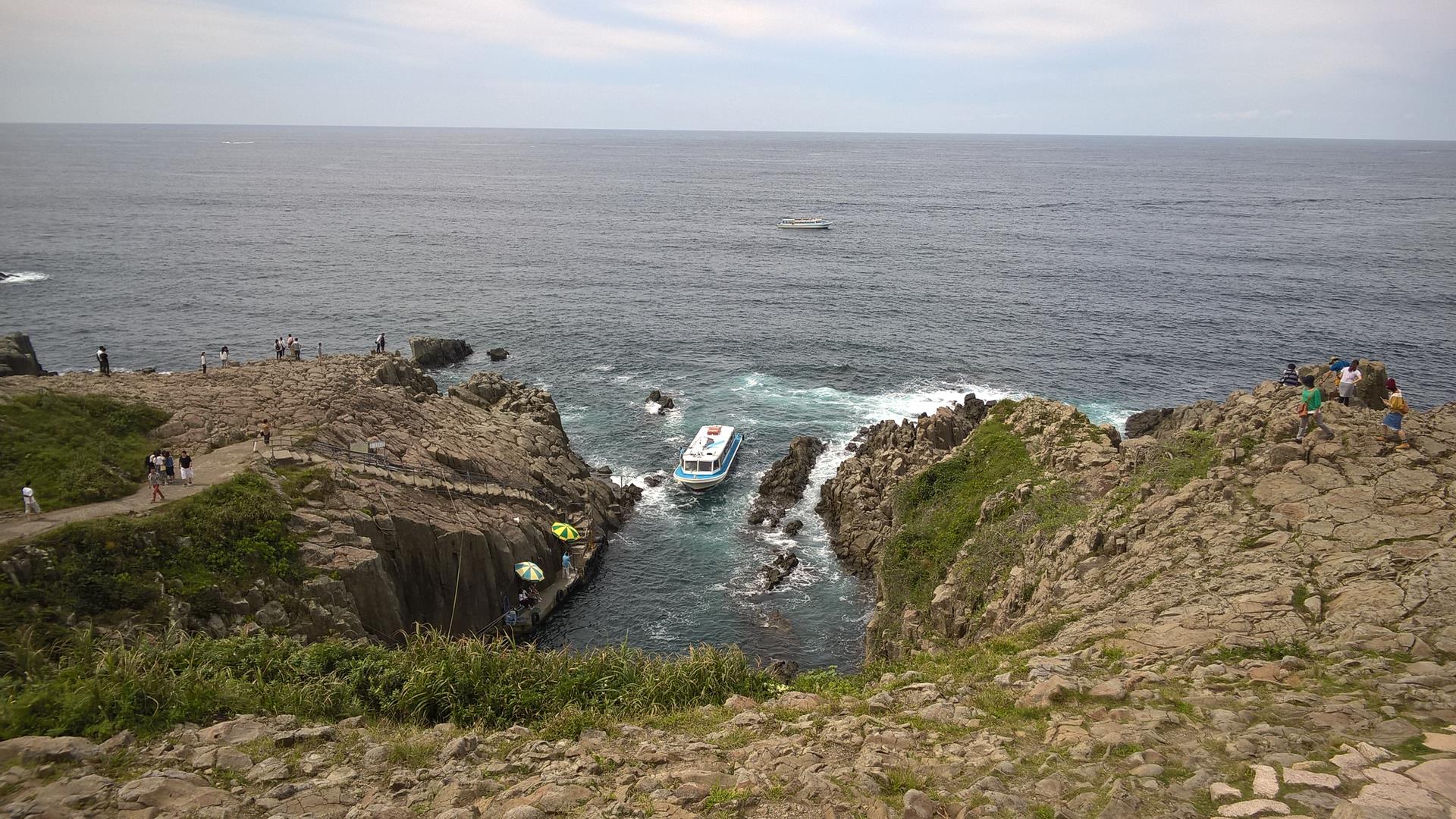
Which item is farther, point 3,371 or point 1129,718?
point 3,371

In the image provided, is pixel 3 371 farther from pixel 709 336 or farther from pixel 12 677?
pixel 709 336

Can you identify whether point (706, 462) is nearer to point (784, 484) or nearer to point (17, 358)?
point (784, 484)

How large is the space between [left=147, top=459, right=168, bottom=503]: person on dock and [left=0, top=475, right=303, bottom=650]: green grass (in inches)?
45.4

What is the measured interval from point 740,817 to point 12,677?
1717cm

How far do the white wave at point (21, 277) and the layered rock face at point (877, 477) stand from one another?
10789cm

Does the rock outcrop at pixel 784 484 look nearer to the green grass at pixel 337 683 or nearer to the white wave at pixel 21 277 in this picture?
the green grass at pixel 337 683

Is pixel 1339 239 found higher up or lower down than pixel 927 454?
higher up

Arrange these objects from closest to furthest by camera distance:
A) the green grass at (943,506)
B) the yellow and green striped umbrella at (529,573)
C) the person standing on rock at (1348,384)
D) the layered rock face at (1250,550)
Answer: the layered rock face at (1250,550) → the person standing on rock at (1348,384) → the green grass at (943,506) → the yellow and green striped umbrella at (529,573)

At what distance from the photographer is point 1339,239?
133000mm

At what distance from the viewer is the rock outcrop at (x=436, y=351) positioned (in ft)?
250

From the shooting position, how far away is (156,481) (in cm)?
2958

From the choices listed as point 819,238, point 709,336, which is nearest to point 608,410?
point 709,336

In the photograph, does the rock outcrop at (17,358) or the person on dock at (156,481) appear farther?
the rock outcrop at (17,358)

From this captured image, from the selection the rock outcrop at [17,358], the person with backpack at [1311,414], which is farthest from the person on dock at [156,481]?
the person with backpack at [1311,414]
